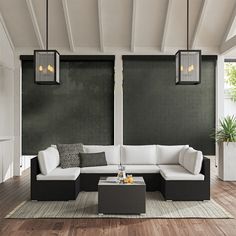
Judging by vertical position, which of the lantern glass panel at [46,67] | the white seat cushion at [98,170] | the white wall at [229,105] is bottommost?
the white seat cushion at [98,170]

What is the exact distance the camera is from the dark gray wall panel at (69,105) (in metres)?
8.72

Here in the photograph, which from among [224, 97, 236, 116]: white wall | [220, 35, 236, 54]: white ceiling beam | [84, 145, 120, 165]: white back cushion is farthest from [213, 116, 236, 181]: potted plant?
[84, 145, 120, 165]: white back cushion

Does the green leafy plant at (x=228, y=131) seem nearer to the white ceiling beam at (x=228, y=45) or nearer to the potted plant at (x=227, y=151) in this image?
the potted plant at (x=227, y=151)

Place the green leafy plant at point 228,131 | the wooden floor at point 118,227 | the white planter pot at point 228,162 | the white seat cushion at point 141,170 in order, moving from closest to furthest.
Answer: the wooden floor at point 118,227
the white seat cushion at point 141,170
the white planter pot at point 228,162
the green leafy plant at point 228,131

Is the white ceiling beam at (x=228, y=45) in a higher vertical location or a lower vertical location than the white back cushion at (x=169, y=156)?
higher

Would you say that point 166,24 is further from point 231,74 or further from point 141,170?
point 231,74

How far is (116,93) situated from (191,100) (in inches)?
70.3

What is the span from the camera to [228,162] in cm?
777

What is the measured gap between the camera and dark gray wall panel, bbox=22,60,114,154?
872 centimetres

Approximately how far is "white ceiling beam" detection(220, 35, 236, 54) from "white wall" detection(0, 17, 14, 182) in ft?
15.7

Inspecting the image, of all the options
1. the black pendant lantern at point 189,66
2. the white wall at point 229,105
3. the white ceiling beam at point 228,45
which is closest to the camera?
the black pendant lantern at point 189,66

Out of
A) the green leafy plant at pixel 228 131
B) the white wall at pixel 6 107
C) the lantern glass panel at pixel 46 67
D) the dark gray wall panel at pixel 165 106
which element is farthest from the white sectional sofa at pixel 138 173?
the white wall at pixel 6 107

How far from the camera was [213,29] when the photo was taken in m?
8.12

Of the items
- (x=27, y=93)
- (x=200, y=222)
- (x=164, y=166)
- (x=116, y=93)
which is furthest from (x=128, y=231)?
(x=27, y=93)
